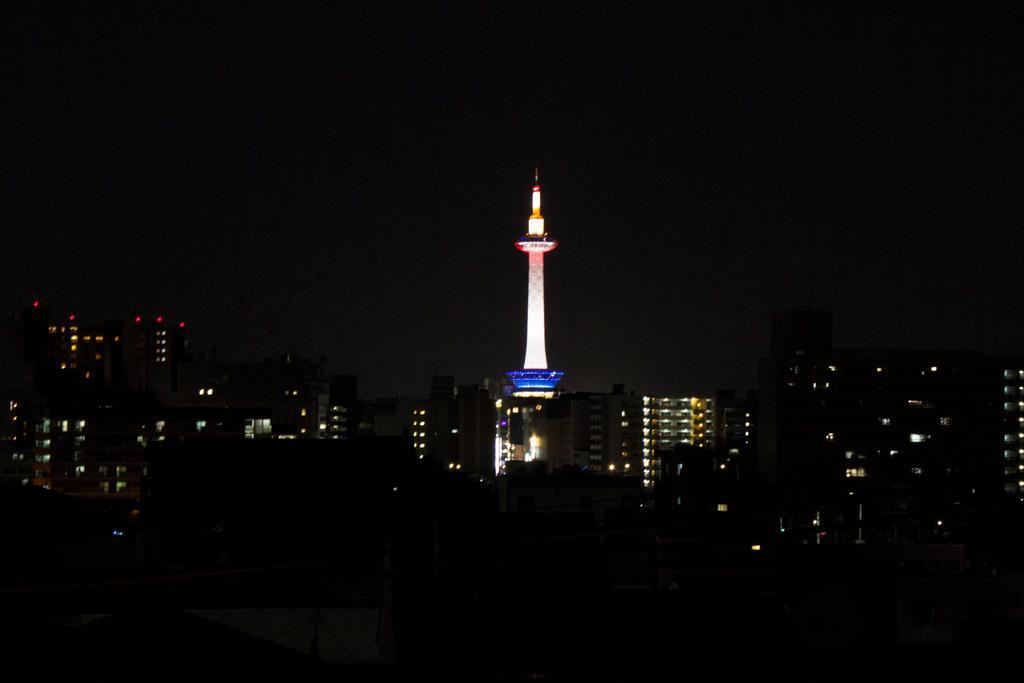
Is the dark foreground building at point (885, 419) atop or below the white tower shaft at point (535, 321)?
below

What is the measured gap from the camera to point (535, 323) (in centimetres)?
8350

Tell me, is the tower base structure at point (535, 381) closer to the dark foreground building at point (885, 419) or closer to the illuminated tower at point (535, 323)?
the illuminated tower at point (535, 323)

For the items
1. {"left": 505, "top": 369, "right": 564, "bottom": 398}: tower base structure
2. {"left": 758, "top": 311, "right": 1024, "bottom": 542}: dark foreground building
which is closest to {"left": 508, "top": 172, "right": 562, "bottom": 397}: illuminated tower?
{"left": 505, "top": 369, "right": 564, "bottom": 398}: tower base structure

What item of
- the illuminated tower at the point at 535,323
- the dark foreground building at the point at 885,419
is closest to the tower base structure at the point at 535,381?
the illuminated tower at the point at 535,323

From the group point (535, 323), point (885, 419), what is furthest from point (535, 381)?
point (885, 419)

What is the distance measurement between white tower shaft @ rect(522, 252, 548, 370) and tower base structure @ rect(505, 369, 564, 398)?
0.59 metres

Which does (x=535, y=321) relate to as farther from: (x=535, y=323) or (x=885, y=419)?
(x=885, y=419)

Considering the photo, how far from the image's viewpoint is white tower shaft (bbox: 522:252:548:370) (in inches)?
3223

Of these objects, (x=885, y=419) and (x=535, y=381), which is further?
(x=535, y=381)

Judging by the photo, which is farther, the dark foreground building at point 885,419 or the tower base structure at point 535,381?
the tower base structure at point 535,381

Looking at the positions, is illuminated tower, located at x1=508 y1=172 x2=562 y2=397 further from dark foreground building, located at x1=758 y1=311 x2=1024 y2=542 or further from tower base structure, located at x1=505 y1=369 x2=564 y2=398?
dark foreground building, located at x1=758 y1=311 x2=1024 y2=542

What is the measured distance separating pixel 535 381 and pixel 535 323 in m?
4.50

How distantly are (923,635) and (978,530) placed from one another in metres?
15.1

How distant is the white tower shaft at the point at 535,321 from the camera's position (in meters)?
81.9
